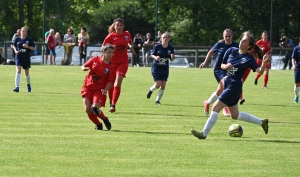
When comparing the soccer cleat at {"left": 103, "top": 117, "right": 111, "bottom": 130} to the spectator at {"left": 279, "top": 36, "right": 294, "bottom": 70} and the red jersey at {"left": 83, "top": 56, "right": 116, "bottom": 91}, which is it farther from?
the spectator at {"left": 279, "top": 36, "right": 294, "bottom": 70}

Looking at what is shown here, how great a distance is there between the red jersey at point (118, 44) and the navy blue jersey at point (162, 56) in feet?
6.87

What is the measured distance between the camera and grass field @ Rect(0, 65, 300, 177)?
9.15m

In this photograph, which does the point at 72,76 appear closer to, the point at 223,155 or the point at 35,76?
the point at 35,76

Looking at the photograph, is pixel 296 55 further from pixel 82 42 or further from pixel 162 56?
pixel 82 42

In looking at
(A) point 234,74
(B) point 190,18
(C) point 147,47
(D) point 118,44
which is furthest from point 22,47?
(B) point 190,18

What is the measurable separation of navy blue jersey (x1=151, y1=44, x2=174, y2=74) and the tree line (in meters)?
21.1

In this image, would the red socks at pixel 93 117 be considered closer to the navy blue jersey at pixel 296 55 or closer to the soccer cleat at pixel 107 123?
the soccer cleat at pixel 107 123

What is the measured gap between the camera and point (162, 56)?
1870 cm

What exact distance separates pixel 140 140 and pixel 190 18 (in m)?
32.1

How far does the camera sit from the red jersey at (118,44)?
16500mm

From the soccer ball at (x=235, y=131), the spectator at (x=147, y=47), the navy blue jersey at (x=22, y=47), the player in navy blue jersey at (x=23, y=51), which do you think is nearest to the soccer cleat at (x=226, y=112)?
the soccer ball at (x=235, y=131)

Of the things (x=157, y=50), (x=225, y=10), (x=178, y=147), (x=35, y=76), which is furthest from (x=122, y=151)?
(x=225, y=10)

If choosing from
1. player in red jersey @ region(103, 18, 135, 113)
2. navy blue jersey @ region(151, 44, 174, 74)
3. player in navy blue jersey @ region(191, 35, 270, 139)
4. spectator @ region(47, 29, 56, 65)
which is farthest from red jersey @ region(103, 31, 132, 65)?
spectator @ region(47, 29, 56, 65)

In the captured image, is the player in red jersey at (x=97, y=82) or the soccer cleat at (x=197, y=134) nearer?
the soccer cleat at (x=197, y=134)
